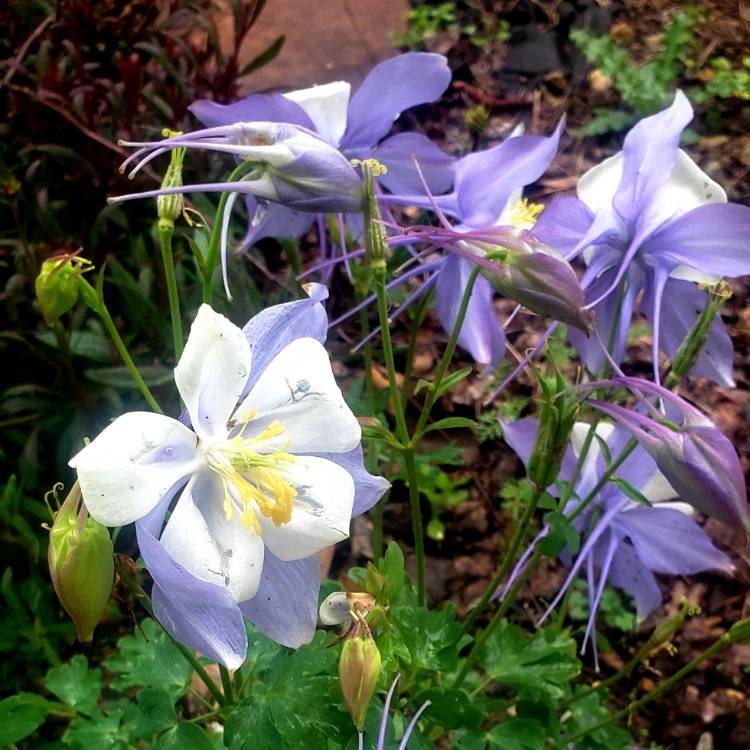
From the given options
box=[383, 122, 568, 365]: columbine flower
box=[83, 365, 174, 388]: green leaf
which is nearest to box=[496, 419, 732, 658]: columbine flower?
box=[383, 122, 568, 365]: columbine flower

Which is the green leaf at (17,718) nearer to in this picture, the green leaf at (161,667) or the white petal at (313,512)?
the green leaf at (161,667)

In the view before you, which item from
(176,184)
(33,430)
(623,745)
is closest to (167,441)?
(176,184)

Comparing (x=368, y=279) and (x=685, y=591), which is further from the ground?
(x=368, y=279)

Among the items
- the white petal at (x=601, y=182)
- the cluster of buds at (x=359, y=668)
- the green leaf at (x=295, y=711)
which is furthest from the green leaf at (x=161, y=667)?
the white petal at (x=601, y=182)

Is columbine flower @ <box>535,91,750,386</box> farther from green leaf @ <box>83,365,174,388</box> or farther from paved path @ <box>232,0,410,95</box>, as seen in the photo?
paved path @ <box>232,0,410,95</box>

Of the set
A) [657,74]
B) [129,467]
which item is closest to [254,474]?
[129,467]

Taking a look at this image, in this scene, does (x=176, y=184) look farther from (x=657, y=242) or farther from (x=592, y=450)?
(x=592, y=450)
